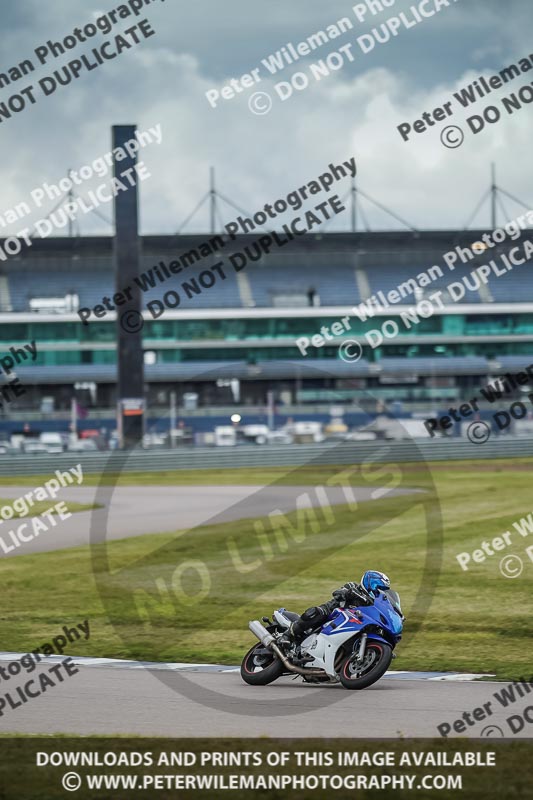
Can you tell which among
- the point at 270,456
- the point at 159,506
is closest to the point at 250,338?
the point at 270,456

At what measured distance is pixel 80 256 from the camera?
260 ft

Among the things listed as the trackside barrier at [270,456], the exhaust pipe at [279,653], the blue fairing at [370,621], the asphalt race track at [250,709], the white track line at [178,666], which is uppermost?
the blue fairing at [370,621]

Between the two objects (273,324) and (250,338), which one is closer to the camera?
(250,338)

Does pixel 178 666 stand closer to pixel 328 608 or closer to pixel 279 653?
pixel 279 653

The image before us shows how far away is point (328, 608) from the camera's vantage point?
30.4 ft

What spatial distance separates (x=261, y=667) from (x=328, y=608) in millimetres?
850

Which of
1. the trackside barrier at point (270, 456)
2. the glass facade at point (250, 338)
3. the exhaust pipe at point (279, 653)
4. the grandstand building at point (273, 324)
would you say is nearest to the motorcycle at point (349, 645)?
the exhaust pipe at point (279, 653)

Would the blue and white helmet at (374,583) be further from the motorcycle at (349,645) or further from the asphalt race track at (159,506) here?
the asphalt race track at (159,506)

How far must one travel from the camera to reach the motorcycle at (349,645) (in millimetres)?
9000

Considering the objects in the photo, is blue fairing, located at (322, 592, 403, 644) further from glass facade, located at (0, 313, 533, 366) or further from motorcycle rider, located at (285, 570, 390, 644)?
glass facade, located at (0, 313, 533, 366)

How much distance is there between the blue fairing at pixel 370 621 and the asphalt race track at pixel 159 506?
508 inches

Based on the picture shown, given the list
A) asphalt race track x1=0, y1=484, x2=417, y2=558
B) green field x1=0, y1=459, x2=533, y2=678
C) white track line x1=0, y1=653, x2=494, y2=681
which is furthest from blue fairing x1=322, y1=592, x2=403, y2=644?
asphalt race track x1=0, y1=484, x2=417, y2=558

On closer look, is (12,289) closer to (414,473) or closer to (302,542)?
(414,473)

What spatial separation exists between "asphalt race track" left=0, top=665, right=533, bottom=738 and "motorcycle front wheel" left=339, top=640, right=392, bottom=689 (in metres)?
0.12
